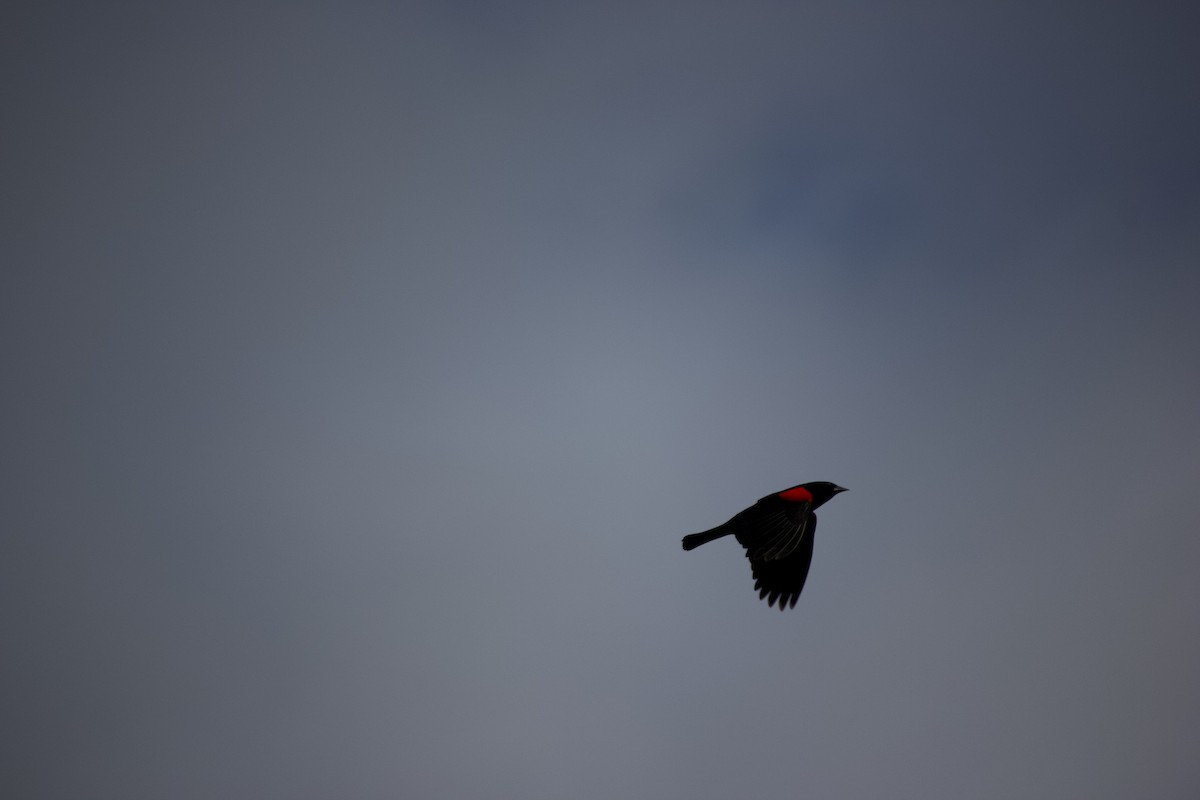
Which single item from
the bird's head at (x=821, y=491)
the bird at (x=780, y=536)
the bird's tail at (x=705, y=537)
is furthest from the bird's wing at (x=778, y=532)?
the bird's tail at (x=705, y=537)

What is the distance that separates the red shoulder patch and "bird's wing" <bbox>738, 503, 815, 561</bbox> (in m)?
0.12

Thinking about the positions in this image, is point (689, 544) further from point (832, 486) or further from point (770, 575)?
point (832, 486)

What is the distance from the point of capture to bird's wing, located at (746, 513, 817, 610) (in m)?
18.4

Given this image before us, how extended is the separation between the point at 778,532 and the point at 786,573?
1861 millimetres

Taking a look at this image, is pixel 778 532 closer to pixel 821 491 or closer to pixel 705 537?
pixel 821 491

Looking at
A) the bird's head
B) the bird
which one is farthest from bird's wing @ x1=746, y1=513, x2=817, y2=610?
the bird's head

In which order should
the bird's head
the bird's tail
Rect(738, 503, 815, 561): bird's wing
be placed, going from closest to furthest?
Rect(738, 503, 815, 561): bird's wing, the bird's head, the bird's tail

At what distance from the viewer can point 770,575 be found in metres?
18.9

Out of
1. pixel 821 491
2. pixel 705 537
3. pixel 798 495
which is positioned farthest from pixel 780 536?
pixel 705 537

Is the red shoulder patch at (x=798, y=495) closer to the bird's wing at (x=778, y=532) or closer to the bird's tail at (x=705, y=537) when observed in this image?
the bird's wing at (x=778, y=532)

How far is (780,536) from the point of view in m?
17.3

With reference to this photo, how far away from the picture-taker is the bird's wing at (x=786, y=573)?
724 inches

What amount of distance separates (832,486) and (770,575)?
9.15 ft

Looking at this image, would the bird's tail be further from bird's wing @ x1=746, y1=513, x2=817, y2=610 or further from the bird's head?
the bird's head
